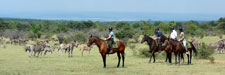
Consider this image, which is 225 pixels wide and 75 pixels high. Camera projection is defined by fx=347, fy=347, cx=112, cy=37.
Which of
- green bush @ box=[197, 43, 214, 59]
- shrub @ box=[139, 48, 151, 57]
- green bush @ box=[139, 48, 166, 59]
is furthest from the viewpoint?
shrub @ box=[139, 48, 151, 57]

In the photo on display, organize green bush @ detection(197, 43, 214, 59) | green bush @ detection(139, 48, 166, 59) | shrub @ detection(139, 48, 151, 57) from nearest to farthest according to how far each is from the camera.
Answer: green bush @ detection(139, 48, 166, 59), green bush @ detection(197, 43, 214, 59), shrub @ detection(139, 48, 151, 57)

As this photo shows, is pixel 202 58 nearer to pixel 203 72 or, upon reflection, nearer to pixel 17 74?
pixel 203 72

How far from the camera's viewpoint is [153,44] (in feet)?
73.0

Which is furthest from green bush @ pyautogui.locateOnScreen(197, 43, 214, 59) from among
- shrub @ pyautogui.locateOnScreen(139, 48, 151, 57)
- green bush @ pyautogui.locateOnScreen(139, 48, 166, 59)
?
shrub @ pyautogui.locateOnScreen(139, 48, 151, 57)

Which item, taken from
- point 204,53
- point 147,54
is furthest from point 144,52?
point 204,53

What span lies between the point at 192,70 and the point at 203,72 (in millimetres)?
836

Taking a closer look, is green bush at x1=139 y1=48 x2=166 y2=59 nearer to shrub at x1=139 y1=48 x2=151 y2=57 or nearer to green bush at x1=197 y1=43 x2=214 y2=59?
shrub at x1=139 y1=48 x2=151 y2=57

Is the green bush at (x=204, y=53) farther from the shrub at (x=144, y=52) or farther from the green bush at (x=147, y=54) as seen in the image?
the shrub at (x=144, y=52)

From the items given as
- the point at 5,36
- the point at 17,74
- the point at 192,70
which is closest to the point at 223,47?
the point at 192,70

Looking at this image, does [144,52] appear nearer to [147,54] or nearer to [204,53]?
[147,54]

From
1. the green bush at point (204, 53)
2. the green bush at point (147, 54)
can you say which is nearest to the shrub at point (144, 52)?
the green bush at point (147, 54)

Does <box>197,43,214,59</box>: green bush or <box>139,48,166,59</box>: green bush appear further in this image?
<box>197,43,214,59</box>: green bush

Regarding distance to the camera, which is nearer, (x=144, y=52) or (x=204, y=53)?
(x=204, y=53)

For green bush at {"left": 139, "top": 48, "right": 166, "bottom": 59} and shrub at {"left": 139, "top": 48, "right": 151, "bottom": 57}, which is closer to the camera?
green bush at {"left": 139, "top": 48, "right": 166, "bottom": 59}
